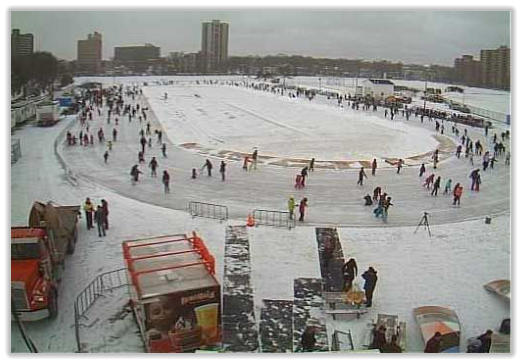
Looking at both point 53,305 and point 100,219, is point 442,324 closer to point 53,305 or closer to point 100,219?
point 53,305

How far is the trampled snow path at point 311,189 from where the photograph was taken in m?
18.5

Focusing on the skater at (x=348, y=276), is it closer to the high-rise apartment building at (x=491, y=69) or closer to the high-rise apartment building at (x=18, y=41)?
the high-rise apartment building at (x=18, y=41)

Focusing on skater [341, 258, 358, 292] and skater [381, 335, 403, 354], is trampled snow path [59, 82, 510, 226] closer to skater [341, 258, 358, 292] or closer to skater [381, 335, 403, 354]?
skater [341, 258, 358, 292]

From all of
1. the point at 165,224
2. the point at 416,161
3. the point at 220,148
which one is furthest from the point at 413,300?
the point at 220,148

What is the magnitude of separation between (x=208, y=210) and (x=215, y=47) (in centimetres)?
16176

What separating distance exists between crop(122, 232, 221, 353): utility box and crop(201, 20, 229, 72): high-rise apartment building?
166 metres

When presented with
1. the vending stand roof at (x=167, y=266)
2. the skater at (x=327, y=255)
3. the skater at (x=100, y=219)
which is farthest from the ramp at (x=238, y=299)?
the skater at (x=100, y=219)

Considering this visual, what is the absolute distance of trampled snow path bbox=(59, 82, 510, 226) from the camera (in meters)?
18.5

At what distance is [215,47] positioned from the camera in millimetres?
173875

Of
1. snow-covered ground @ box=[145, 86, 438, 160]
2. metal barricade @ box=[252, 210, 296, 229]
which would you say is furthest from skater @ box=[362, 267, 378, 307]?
snow-covered ground @ box=[145, 86, 438, 160]

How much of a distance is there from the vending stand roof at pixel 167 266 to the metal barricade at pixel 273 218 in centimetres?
517

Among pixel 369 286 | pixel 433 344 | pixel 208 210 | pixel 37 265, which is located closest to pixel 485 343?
pixel 433 344
